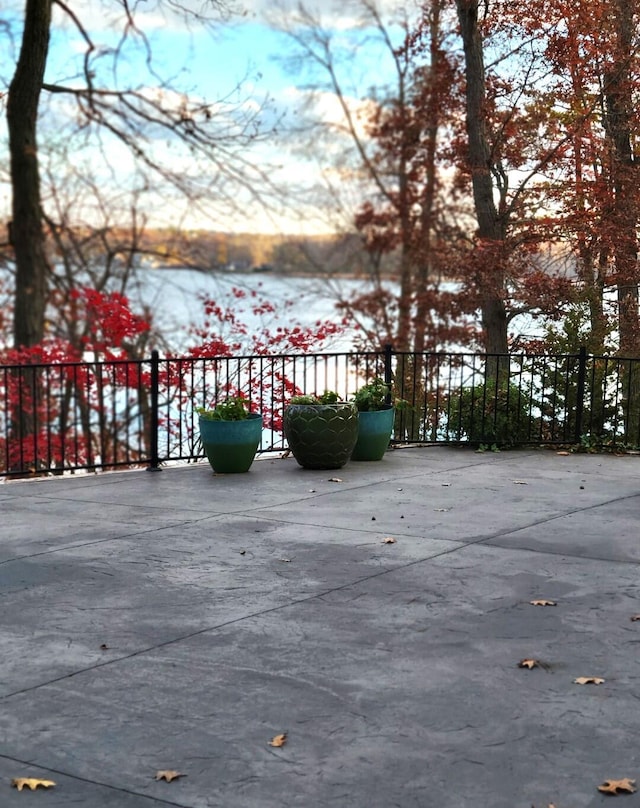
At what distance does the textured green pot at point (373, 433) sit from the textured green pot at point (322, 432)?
507 millimetres

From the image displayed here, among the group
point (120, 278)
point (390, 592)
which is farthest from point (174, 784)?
point (120, 278)

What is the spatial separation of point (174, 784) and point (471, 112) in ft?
50.7

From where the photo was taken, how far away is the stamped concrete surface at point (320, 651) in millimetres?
3846

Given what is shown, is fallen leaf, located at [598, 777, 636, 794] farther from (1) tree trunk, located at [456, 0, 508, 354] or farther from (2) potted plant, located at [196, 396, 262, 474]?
(1) tree trunk, located at [456, 0, 508, 354]

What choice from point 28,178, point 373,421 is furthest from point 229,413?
point 28,178

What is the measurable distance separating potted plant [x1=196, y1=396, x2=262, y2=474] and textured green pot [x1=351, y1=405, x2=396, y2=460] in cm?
132

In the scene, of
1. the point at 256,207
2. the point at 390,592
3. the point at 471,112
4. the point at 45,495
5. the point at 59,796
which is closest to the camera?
the point at 59,796

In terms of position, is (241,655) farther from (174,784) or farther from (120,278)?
(120,278)

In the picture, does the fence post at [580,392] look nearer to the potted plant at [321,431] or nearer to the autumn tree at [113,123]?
the potted plant at [321,431]

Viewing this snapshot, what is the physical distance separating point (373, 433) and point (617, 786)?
8.24 meters

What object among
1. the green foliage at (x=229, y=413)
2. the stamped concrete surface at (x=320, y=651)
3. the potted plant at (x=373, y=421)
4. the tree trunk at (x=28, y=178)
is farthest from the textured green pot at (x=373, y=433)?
the tree trunk at (x=28, y=178)

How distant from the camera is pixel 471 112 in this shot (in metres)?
17.6

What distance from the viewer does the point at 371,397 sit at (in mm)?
11977

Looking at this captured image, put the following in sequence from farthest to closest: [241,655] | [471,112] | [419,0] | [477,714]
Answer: [419,0], [471,112], [241,655], [477,714]
